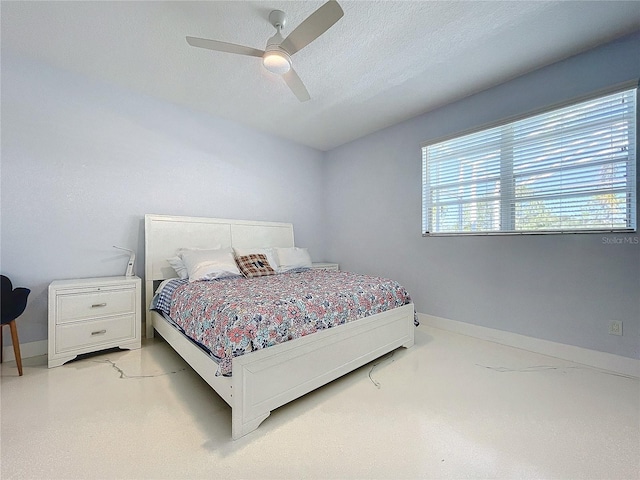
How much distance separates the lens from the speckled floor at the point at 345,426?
50.9 inches

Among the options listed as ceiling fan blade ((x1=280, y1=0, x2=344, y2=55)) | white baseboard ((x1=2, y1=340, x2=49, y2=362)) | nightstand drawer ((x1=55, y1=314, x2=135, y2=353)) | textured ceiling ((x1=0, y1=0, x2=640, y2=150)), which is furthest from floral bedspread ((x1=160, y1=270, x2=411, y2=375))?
textured ceiling ((x1=0, y1=0, x2=640, y2=150))

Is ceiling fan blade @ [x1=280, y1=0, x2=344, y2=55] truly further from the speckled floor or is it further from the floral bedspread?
the speckled floor

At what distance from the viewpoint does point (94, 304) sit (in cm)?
243

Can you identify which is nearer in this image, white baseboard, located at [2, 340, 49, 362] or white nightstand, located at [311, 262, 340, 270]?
white baseboard, located at [2, 340, 49, 362]

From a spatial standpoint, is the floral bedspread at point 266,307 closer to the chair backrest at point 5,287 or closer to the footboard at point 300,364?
the footboard at point 300,364

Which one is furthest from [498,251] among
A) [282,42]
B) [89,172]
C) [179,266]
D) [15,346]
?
[15,346]

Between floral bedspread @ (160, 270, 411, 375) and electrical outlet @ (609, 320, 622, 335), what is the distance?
63.7 inches

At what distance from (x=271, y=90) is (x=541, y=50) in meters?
2.47

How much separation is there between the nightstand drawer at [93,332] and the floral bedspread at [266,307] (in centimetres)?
55

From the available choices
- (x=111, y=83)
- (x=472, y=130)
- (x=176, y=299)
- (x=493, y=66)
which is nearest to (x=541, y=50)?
(x=493, y=66)

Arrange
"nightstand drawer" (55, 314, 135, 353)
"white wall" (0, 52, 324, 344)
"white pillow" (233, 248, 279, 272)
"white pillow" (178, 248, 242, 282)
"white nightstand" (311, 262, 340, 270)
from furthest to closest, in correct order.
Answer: "white nightstand" (311, 262, 340, 270) → "white pillow" (233, 248, 279, 272) → "white pillow" (178, 248, 242, 282) → "white wall" (0, 52, 324, 344) → "nightstand drawer" (55, 314, 135, 353)

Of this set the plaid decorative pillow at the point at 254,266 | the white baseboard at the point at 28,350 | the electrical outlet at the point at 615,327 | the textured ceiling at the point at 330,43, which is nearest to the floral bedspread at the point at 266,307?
the plaid decorative pillow at the point at 254,266

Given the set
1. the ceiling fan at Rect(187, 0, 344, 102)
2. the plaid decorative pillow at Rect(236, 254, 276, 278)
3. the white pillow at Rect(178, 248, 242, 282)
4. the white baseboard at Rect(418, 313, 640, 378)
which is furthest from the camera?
the plaid decorative pillow at Rect(236, 254, 276, 278)

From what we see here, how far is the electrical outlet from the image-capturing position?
221 centimetres
